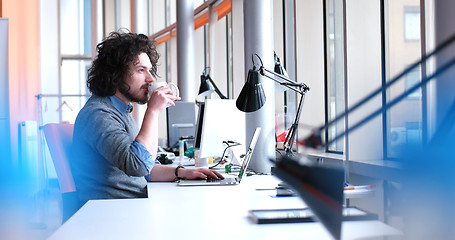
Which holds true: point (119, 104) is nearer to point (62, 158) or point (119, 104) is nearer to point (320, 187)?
point (62, 158)

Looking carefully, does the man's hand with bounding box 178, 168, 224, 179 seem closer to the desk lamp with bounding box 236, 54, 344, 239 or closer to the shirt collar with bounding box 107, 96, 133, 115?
the shirt collar with bounding box 107, 96, 133, 115

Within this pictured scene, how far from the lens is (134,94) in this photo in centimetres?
218

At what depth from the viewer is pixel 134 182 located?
6.68ft

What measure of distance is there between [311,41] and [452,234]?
156 inches

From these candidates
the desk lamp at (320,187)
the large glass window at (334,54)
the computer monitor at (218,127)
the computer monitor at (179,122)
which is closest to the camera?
the desk lamp at (320,187)

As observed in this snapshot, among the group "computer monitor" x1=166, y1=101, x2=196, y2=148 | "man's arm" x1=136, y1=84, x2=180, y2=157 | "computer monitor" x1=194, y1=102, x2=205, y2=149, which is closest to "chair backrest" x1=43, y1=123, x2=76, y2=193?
"man's arm" x1=136, y1=84, x2=180, y2=157

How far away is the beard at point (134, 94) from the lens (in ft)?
7.08

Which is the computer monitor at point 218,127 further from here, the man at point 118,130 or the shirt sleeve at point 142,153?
the shirt sleeve at point 142,153

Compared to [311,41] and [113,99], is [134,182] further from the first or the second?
[311,41]

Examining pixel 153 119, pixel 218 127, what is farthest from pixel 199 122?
pixel 153 119

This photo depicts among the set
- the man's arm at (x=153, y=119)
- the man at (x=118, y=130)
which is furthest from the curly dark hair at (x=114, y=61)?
the man's arm at (x=153, y=119)

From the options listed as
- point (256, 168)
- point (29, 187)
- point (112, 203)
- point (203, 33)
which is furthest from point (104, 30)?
point (112, 203)

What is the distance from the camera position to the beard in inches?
85.0

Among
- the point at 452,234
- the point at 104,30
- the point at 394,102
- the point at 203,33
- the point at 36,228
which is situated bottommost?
the point at 36,228
